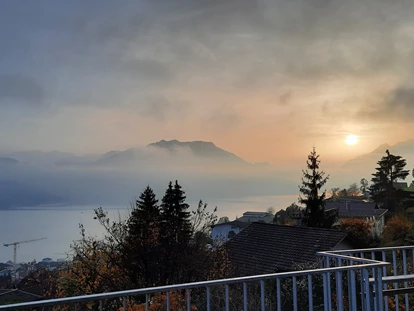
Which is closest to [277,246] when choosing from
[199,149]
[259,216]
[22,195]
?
[199,149]

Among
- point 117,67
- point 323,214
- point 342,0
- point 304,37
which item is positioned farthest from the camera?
point 323,214

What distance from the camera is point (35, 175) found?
95.8 feet

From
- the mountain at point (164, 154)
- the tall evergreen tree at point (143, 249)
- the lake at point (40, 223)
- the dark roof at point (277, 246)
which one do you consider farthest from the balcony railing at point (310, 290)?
the mountain at point (164, 154)

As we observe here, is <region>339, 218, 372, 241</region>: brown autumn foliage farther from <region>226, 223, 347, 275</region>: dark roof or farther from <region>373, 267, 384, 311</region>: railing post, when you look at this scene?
<region>373, 267, 384, 311</region>: railing post

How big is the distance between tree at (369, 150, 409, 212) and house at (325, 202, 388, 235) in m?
1.18

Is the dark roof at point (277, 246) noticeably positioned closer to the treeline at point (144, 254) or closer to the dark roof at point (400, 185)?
the treeline at point (144, 254)

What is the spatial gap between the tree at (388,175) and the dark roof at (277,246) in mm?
22132

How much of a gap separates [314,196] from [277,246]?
35.5 feet

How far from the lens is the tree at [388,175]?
35312 mm

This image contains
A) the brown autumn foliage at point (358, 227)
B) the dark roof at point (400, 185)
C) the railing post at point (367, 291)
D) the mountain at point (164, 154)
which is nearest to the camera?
the railing post at point (367, 291)

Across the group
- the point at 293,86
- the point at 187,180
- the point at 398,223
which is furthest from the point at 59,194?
the point at 398,223

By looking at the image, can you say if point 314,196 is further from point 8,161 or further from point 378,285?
point 378,285

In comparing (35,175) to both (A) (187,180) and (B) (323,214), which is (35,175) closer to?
(A) (187,180)

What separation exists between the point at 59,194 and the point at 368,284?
2789cm
